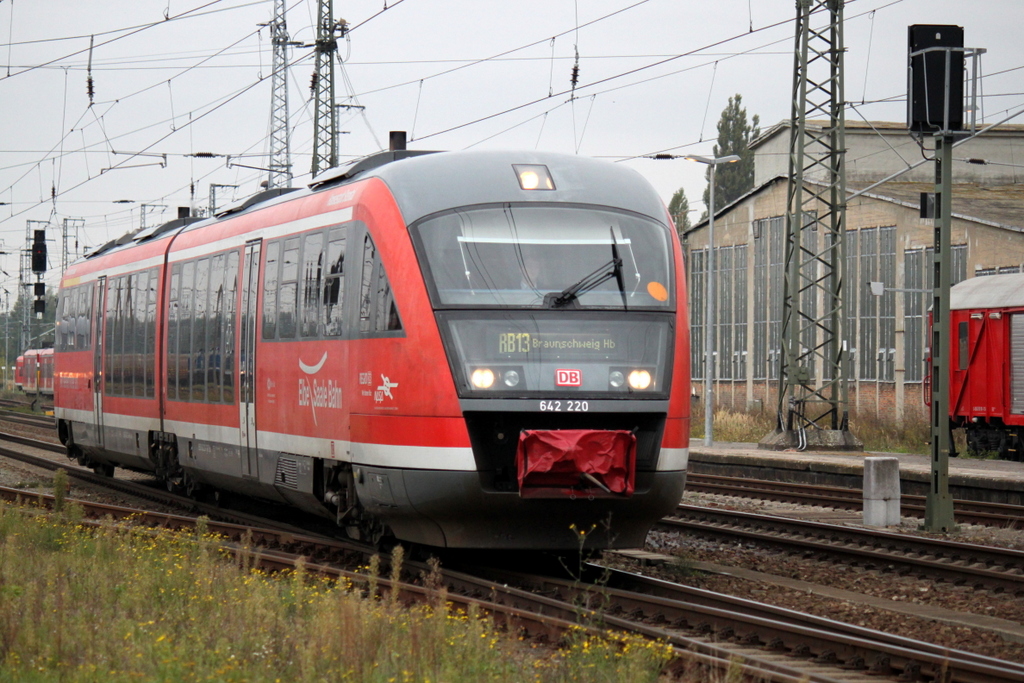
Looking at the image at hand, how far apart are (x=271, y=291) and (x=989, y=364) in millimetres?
16413

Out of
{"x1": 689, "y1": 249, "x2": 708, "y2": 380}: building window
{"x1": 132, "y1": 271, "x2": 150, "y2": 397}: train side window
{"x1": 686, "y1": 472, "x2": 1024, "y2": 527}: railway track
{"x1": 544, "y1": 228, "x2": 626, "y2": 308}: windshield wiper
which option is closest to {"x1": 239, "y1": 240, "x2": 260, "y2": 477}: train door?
{"x1": 132, "y1": 271, "x2": 150, "y2": 397}: train side window

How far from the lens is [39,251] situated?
36375 millimetres

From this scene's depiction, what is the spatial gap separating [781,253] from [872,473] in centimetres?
2972

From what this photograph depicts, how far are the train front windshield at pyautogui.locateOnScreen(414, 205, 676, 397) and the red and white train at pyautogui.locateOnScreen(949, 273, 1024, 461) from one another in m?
15.8

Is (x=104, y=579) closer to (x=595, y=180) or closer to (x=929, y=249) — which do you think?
(x=595, y=180)

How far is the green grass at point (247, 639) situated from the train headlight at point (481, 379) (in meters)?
1.74

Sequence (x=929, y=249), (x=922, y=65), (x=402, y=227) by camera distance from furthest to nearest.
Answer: (x=929, y=249)
(x=922, y=65)
(x=402, y=227)

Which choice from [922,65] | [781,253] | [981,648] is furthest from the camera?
[781,253]

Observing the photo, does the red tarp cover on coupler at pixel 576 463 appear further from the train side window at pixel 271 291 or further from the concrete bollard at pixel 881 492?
the concrete bollard at pixel 881 492

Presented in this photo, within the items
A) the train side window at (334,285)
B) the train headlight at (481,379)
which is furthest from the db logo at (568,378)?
the train side window at (334,285)

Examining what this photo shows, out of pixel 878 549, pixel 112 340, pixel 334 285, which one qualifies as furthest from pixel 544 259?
pixel 112 340

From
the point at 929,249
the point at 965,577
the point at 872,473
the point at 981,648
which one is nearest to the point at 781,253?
the point at 929,249

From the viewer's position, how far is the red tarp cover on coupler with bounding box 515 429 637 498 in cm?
965

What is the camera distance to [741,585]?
10.8 meters
